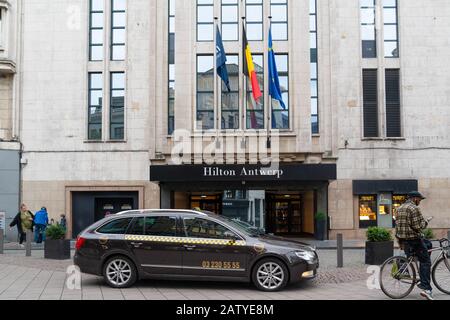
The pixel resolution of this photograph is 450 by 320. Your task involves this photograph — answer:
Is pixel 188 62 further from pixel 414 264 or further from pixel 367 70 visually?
pixel 414 264

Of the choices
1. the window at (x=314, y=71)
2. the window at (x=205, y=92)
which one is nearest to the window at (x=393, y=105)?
the window at (x=314, y=71)

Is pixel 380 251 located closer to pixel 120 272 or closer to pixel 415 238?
pixel 415 238

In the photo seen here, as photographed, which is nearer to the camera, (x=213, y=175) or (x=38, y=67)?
(x=213, y=175)

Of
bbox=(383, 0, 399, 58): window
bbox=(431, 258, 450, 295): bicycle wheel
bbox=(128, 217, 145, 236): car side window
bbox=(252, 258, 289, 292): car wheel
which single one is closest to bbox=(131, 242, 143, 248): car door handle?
bbox=(128, 217, 145, 236): car side window

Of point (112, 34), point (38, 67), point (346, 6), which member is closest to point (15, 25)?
point (38, 67)

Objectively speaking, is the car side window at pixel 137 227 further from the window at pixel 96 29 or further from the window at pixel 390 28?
the window at pixel 390 28

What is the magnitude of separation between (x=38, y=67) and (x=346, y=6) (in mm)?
14927

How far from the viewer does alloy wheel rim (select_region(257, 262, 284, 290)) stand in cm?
1030

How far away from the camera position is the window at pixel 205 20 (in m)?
24.8

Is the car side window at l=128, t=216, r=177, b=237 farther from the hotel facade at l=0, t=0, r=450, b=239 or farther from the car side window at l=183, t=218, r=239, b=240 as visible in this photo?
the hotel facade at l=0, t=0, r=450, b=239

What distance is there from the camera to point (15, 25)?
25.0 meters

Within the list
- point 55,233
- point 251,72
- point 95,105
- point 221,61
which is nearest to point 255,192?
point 251,72

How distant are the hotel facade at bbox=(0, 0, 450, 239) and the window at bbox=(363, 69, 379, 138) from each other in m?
0.06

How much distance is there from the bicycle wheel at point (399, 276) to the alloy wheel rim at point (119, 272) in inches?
196
